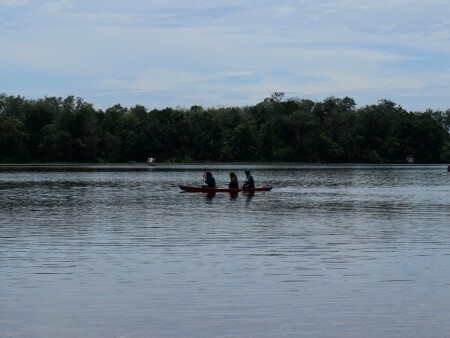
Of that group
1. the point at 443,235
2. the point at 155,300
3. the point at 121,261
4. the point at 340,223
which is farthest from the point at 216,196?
the point at 155,300

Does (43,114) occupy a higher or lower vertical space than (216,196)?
higher

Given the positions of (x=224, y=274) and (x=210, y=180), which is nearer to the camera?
(x=224, y=274)

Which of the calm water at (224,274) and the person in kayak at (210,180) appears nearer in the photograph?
the calm water at (224,274)

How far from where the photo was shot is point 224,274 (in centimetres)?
2367

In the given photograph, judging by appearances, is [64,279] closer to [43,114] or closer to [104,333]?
[104,333]

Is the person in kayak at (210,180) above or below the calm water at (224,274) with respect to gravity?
above

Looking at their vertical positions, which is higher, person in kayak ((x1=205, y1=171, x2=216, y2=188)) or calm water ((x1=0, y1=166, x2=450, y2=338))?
person in kayak ((x1=205, y1=171, x2=216, y2=188))

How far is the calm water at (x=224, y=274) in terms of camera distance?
56.5 feet

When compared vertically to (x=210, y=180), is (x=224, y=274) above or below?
below

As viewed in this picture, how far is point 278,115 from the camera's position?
200 m

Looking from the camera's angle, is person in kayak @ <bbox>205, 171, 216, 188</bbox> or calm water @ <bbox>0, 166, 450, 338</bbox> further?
person in kayak @ <bbox>205, 171, 216, 188</bbox>

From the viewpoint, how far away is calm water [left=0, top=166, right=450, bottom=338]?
17.2m

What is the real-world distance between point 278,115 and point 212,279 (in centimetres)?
17825

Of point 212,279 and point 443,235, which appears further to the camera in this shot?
point 443,235
